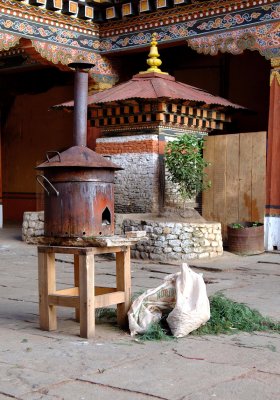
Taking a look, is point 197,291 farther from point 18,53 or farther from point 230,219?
point 18,53

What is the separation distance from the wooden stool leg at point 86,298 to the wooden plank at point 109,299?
108mm

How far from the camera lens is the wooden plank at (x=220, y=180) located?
32.9ft

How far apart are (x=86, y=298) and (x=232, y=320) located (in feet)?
3.79

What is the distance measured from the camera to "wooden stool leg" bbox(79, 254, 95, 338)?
4.36 metres

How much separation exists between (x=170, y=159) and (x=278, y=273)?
2.49m

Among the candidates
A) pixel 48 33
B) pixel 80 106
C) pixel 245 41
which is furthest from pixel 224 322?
pixel 48 33

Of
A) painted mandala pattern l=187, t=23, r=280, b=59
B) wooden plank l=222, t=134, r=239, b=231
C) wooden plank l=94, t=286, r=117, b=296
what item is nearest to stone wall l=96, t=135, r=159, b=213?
wooden plank l=222, t=134, r=239, b=231

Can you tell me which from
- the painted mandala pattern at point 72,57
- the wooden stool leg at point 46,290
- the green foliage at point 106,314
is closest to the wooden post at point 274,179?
the painted mandala pattern at point 72,57

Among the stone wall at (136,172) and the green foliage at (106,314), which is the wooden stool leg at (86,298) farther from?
the stone wall at (136,172)

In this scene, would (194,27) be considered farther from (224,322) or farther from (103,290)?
(224,322)

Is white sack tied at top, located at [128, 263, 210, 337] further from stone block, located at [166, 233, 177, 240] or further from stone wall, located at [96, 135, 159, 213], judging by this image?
stone wall, located at [96, 135, 159, 213]

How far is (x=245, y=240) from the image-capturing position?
9328 millimetres

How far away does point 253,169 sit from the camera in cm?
975

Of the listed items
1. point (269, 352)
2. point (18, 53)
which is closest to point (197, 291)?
point (269, 352)
